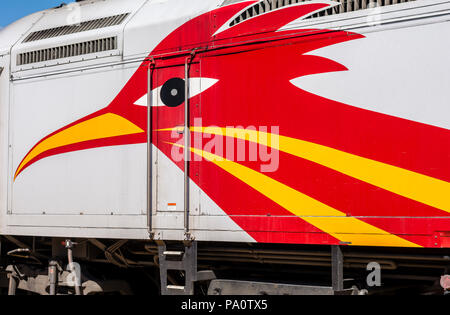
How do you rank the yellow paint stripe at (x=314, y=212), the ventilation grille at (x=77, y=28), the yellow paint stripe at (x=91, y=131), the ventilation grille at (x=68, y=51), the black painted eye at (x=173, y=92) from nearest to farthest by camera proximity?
the yellow paint stripe at (x=314, y=212)
the black painted eye at (x=173, y=92)
the yellow paint stripe at (x=91, y=131)
the ventilation grille at (x=68, y=51)
the ventilation grille at (x=77, y=28)

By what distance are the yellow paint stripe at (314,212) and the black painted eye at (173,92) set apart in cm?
71

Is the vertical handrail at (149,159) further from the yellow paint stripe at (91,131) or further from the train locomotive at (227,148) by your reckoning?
the yellow paint stripe at (91,131)

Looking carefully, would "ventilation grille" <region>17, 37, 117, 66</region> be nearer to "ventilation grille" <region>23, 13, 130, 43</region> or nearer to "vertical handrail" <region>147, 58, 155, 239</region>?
"ventilation grille" <region>23, 13, 130, 43</region>

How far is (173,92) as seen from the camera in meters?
6.55

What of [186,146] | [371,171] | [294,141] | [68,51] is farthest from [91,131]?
[371,171]

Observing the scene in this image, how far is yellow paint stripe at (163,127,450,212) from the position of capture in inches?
196

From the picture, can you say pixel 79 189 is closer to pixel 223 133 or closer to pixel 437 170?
pixel 223 133

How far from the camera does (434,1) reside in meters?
5.07

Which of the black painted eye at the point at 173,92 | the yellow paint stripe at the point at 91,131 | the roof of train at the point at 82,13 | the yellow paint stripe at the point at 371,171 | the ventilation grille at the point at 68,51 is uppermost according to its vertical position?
the roof of train at the point at 82,13

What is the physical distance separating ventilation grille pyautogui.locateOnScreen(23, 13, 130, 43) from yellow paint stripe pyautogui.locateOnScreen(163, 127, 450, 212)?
224 centimetres

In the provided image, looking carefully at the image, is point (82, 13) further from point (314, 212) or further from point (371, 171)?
point (371, 171)

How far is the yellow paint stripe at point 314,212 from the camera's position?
5.27 meters

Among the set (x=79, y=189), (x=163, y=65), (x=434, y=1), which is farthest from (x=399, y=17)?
(x=79, y=189)

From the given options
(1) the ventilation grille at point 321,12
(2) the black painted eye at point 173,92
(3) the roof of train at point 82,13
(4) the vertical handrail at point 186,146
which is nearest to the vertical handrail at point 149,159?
(2) the black painted eye at point 173,92
